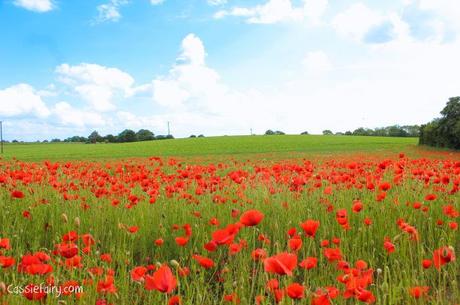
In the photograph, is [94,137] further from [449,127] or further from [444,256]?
[444,256]

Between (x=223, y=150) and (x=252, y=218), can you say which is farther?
(x=223, y=150)

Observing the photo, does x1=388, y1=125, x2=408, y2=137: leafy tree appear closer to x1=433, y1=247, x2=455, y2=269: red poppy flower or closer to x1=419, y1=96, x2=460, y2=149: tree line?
x1=419, y1=96, x2=460, y2=149: tree line

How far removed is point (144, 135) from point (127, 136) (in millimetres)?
5150

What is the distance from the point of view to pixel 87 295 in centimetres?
261

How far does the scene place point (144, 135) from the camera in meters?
108

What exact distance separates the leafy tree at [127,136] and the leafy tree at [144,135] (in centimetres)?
158

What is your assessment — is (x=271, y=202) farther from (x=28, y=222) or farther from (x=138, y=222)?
(x=28, y=222)

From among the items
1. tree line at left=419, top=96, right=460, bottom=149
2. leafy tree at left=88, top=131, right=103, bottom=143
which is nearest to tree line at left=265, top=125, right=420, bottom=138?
leafy tree at left=88, top=131, right=103, bottom=143

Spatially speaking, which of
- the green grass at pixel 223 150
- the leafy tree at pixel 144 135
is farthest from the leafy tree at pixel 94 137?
the green grass at pixel 223 150

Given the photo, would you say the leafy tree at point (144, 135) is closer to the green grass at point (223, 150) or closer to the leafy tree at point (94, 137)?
the leafy tree at point (94, 137)

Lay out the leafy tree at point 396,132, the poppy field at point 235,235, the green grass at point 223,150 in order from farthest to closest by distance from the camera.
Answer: the leafy tree at point 396,132
the green grass at point 223,150
the poppy field at point 235,235

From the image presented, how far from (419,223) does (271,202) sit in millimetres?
1649

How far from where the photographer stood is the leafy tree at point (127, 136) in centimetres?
10450

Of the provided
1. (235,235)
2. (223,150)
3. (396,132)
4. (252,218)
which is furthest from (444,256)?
(396,132)
